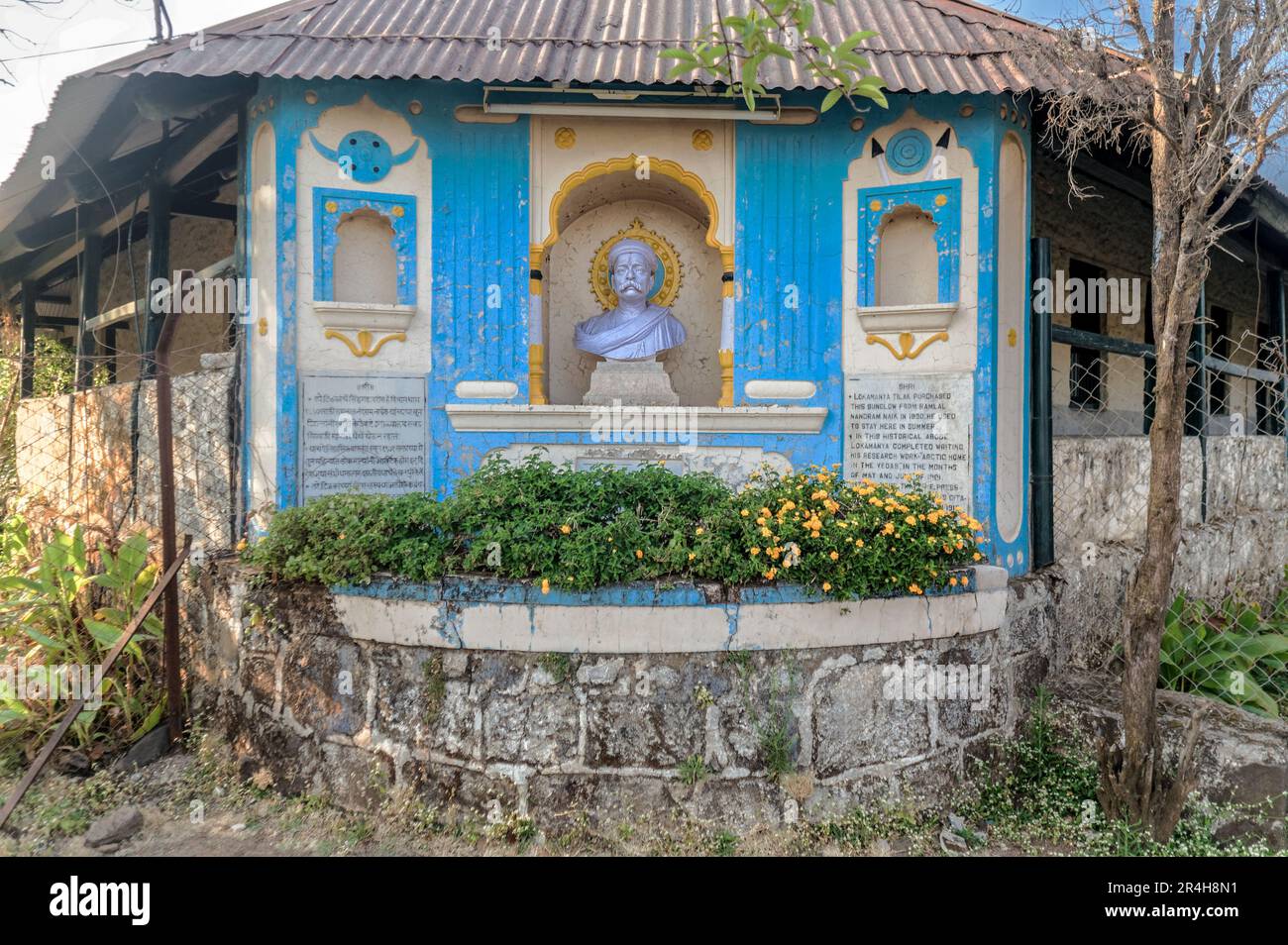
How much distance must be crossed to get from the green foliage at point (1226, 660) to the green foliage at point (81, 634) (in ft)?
21.6

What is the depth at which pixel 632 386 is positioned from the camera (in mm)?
5613

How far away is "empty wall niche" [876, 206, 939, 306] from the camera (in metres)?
5.43

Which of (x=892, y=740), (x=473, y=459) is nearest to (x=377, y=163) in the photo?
(x=473, y=459)

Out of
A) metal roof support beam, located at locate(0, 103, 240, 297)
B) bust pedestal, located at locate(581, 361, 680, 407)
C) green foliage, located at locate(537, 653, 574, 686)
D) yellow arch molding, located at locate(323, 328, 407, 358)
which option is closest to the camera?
green foliage, located at locate(537, 653, 574, 686)

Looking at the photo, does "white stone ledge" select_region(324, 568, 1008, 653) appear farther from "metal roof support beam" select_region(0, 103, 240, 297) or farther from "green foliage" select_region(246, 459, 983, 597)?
"metal roof support beam" select_region(0, 103, 240, 297)

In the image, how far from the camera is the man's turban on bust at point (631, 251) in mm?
5902

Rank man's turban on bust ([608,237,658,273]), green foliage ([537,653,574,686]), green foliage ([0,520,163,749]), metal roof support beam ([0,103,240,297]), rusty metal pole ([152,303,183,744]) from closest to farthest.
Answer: green foliage ([537,653,574,686])
rusty metal pole ([152,303,183,744])
green foliage ([0,520,163,749])
metal roof support beam ([0,103,240,297])
man's turban on bust ([608,237,658,273])

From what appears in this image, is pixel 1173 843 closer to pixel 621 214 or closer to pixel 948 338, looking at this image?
pixel 948 338

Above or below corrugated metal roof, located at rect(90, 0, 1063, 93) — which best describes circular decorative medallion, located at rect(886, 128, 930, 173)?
below

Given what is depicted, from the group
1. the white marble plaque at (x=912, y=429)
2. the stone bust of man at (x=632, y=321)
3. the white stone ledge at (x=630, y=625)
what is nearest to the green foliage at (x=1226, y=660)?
the white marble plaque at (x=912, y=429)

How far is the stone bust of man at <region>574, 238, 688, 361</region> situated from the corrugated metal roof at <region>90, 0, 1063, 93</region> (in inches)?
53.5

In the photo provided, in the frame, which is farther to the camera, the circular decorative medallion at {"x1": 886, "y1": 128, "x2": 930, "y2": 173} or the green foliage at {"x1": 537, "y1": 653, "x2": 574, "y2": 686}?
the circular decorative medallion at {"x1": 886, "y1": 128, "x2": 930, "y2": 173}

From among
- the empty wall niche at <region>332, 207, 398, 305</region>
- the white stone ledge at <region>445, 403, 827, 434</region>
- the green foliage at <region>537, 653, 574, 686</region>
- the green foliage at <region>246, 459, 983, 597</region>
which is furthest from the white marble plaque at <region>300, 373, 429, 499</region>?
the green foliage at <region>537, 653, 574, 686</region>

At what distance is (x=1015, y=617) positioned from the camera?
188 inches
